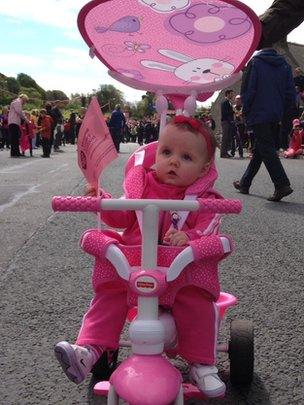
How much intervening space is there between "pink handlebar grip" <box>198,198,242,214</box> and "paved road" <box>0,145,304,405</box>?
2.71 ft

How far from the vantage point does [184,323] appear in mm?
2037

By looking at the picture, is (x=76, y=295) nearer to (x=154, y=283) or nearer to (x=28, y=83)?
(x=154, y=283)

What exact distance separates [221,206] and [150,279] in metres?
0.32

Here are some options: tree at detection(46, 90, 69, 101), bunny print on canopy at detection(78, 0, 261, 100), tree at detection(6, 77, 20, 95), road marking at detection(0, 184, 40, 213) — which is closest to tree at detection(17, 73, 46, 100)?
tree at detection(46, 90, 69, 101)

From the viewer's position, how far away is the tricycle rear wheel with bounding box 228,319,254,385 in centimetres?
218

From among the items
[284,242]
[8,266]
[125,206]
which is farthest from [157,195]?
[284,242]

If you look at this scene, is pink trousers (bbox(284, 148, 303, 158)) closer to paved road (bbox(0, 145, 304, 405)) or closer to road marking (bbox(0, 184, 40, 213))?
road marking (bbox(0, 184, 40, 213))

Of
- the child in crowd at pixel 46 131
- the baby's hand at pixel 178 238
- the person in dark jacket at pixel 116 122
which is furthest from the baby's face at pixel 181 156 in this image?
the person in dark jacket at pixel 116 122

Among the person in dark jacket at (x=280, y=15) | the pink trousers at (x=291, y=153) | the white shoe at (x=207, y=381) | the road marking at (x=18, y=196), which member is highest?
the person in dark jacket at (x=280, y=15)

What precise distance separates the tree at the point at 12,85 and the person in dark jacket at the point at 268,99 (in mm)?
76340

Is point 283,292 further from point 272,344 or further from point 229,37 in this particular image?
point 229,37

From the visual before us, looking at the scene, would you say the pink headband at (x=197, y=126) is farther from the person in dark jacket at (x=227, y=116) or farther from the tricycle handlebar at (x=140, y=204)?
the person in dark jacket at (x=227, y=116)

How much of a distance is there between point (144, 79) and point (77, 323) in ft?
4.07

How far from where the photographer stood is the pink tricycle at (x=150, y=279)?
169 centimetres
